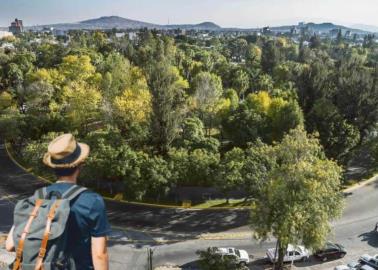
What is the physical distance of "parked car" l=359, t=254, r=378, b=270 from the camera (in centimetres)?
2131

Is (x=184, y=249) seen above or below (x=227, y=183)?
below

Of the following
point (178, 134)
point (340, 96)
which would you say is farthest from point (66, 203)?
point (340, 96)

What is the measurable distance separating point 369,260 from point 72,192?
22.3 meters

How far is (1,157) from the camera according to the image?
38938 millimetres

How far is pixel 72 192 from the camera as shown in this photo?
3.47m

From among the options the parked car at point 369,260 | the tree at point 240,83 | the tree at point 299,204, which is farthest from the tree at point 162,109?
the tree at point 240,83

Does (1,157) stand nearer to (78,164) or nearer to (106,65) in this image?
(106,65)

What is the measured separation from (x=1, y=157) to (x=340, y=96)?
3339cm

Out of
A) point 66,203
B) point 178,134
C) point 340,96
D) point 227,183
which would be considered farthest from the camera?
point 340,96

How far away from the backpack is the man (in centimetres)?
12

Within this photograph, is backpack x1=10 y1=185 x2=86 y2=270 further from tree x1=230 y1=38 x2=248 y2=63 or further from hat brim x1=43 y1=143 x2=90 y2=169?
tree x1=230 y1=38 x2=248 y2=63

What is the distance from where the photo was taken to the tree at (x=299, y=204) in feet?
57.8

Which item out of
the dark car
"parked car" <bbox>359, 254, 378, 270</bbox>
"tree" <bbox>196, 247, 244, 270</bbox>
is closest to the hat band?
"tree" <bbox>196, 247, 244, 270</bbox>

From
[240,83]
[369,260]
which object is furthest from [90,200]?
[240,83]
